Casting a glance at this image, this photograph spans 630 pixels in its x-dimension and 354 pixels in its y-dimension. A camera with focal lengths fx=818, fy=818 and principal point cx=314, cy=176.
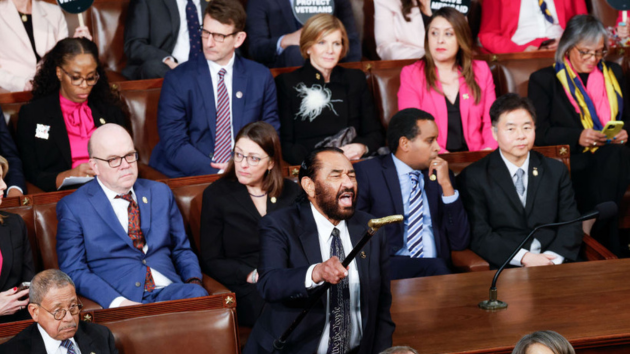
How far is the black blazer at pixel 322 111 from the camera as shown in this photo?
394 cm

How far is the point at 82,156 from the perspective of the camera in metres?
3.66

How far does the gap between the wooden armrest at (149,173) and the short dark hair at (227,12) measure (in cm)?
75

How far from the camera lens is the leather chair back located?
2410mm

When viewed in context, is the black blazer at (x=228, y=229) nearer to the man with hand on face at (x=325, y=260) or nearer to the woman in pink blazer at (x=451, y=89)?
the man with hand on face at (x=325, y=260)

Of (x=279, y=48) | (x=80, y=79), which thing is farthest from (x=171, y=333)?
(x=279, y=48)

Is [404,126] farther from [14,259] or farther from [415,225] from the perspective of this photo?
[14,259]

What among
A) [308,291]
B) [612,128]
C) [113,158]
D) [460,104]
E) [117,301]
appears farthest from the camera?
[460,104]

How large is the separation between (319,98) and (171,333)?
1.81 metres

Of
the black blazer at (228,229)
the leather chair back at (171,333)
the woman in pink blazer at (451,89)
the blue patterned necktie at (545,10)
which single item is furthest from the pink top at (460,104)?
the leather chair back at (171,333)

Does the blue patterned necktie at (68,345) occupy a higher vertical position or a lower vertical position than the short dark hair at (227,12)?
lower

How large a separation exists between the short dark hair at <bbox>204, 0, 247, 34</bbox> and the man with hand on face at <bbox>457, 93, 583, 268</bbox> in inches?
49.2

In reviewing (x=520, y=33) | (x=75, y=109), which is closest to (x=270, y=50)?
(x=75, y=109)

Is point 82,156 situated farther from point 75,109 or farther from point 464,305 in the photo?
point 464,305

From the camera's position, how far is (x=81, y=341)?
235cm
